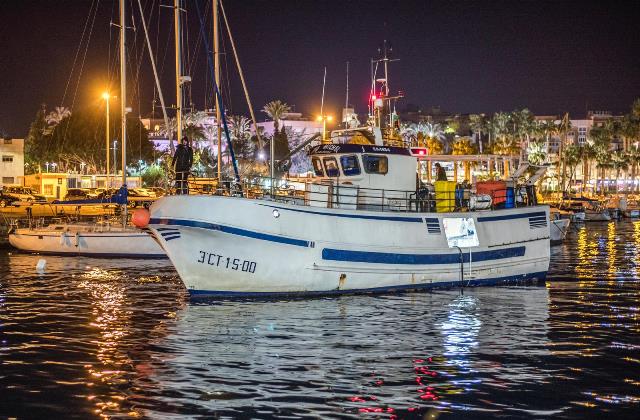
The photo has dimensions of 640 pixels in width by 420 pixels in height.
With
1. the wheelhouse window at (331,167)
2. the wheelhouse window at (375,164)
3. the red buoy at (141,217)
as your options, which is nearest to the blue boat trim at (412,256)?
the wheelhouse window at (375,164)

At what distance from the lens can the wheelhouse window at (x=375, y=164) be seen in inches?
1054

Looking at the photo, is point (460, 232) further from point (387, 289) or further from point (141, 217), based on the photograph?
point (141, 217)

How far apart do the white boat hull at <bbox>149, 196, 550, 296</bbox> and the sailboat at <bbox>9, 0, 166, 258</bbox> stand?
14.8 m

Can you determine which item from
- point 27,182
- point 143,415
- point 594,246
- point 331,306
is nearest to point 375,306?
point 331,306

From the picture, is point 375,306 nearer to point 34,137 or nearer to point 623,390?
point 623,390

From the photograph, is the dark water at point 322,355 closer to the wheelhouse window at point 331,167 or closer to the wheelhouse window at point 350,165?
the wheelhouse window at point 350,165

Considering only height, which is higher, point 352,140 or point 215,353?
point 352,140

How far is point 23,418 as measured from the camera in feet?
40.8

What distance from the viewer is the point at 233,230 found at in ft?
75.3

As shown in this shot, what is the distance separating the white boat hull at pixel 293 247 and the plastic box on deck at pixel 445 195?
115 cm

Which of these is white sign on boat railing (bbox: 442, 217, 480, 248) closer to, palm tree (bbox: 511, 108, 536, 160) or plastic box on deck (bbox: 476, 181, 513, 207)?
plastic box on deck (bbox: 476, 181, 513, 207)

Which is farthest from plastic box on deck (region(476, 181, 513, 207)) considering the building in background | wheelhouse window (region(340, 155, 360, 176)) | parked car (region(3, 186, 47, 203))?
the building in background

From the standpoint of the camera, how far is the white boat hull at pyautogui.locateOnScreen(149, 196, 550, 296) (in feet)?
75.7

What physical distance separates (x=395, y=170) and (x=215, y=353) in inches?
476
